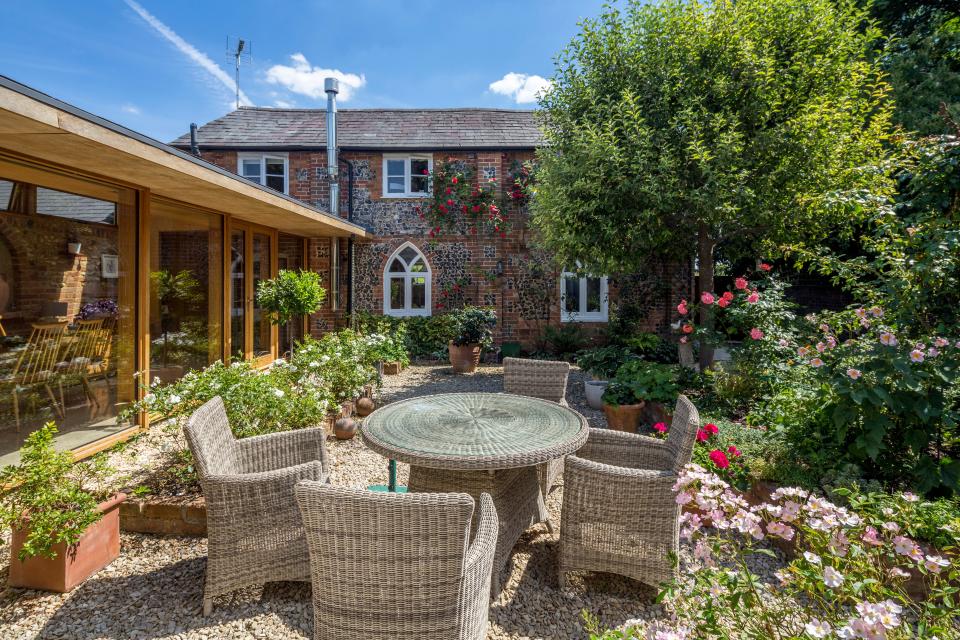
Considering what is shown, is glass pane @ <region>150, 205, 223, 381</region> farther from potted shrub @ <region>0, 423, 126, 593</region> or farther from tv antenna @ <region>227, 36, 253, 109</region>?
tv antenna @ <region>227, 36, 253, 109</region>

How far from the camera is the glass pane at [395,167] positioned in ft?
34.0

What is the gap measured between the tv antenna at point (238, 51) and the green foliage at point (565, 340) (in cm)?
1212

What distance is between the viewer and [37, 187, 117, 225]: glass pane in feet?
12.4

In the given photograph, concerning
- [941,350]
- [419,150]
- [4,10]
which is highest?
[419,150]

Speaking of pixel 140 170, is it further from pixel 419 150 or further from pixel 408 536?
pixel 419 150

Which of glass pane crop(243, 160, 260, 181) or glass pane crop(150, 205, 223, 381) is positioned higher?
→ glass pane crop(243, 160, 260, 181)

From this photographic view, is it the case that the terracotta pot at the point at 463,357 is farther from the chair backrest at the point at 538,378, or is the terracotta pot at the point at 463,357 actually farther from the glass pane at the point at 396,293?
the chair backrest at the point at 538,378

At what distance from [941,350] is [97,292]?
21.2 feet

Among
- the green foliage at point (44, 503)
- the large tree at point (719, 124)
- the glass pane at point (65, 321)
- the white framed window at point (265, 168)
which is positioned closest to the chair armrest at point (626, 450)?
the green foliage at point (44, 503)

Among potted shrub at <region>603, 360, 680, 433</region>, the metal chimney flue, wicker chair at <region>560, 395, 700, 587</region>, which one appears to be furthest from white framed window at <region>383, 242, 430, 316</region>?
wicker chair at <region>560, 395, 700, 587</region>

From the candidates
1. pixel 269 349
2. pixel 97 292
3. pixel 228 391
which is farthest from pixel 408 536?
pixel 269 349

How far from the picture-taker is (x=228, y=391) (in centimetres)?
318

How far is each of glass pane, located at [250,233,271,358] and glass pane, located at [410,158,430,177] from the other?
3.96m

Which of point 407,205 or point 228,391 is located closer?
point 228,391
